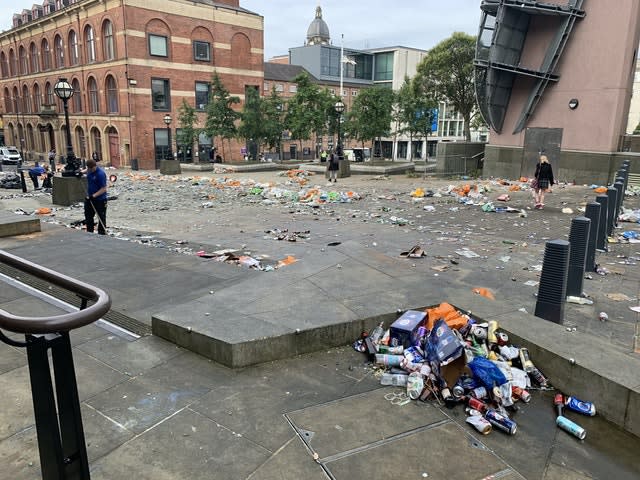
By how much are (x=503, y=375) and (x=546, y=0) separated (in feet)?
80.0

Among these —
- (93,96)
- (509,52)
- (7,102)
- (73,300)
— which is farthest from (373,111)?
(7,102)

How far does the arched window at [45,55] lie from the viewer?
54500mm

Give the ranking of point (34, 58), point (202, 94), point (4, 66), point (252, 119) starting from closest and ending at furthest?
point (252, 119) → point (202, 94) → point (34, 58) → point (4, 66)

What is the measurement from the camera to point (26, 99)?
203ft

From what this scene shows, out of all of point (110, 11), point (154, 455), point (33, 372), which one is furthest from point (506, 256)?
point (110, 11)

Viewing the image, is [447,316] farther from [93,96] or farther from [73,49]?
[73,49]

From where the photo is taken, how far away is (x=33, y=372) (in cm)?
228

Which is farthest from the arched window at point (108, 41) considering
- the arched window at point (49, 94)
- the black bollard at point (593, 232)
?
the black bollard at point (593, 232)

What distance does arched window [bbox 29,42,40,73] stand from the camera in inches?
2235

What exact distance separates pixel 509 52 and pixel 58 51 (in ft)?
159

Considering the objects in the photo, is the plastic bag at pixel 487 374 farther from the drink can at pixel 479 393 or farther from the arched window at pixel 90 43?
the arched window at pixel 90 43

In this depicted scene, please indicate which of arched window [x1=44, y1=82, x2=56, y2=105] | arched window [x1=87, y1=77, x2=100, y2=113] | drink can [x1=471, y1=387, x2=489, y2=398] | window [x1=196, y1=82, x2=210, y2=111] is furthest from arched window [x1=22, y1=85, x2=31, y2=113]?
drink can [x1=471, y1=387, x2=489, y2=398]

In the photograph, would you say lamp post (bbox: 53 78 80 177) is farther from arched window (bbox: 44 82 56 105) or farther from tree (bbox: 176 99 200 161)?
arched window (bbox: 44 82 56 105)

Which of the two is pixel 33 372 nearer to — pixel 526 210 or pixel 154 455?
pixel 154 455
